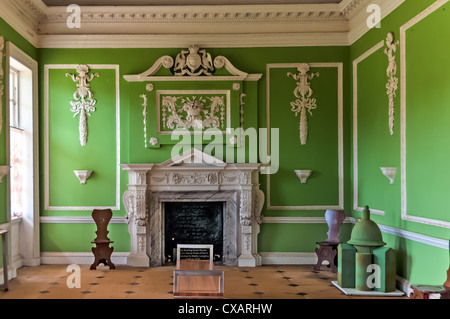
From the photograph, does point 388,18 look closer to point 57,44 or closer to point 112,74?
point 112,74

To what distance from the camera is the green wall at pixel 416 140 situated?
4.50m

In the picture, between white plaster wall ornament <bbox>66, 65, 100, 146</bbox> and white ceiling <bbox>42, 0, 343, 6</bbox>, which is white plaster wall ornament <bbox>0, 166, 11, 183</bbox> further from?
white ceiling <bbox>42, 0, 343, 6</bbox>

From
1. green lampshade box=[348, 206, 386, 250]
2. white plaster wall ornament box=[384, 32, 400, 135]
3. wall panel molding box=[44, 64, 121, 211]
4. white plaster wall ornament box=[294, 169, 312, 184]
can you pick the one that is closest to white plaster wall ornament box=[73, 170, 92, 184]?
wall panel molding box=[44, 64, 121, 211]

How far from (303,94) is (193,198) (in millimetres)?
2424

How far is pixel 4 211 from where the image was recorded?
6.02 metres

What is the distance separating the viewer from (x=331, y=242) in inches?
259

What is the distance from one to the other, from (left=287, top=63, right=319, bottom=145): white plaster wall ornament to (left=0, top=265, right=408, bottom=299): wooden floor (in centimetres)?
217

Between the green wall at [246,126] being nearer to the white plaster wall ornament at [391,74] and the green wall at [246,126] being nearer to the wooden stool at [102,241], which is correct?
the wooden stool at [102,241]

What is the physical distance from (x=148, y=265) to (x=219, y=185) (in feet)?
5.42

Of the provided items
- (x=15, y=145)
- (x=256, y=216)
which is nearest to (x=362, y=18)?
(x=256, y=216)

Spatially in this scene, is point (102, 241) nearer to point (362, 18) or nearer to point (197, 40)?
point (197, 40)

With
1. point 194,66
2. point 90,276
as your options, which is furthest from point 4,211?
point 194,66

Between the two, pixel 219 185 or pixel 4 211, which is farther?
pixel 219 185

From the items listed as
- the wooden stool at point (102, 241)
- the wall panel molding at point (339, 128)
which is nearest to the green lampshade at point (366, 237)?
the wall panel molding at point (339, 128)
